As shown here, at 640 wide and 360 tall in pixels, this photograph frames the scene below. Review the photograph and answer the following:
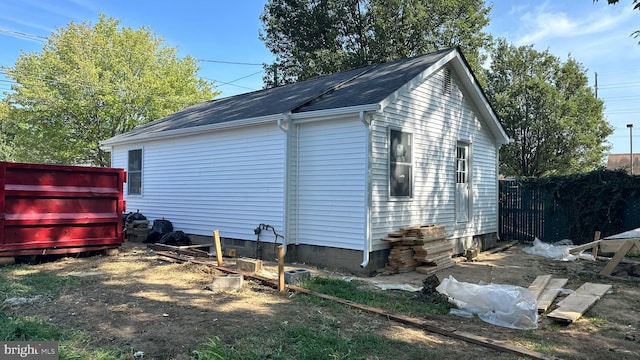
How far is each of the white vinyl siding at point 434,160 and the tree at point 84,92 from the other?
17884 millimetres

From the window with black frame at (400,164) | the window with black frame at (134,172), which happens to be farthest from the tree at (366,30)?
the window with black frame at (400,164)

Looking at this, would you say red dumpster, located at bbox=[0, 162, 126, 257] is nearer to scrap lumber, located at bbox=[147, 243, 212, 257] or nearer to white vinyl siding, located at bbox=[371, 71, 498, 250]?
scrap lumber, located at bbox=[147, 243, 212, 257]

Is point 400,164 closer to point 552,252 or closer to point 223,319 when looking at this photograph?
point 552,252

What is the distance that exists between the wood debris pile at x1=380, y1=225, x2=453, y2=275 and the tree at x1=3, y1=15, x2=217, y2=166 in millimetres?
18804

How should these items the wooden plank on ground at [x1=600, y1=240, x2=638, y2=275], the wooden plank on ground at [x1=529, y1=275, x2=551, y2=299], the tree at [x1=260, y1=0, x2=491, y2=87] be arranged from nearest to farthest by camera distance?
1. the wooden plank on ground at [x1=529, y1=275, x2=551, y2=299]
2. the wooden plank on ground at [x1=600, y1=240, x2=638, y2=275]
3. the tree at [x1=260, y1=0, x2=491, y2=87]

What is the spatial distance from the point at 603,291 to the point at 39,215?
9802mm

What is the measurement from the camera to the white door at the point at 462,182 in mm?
11227

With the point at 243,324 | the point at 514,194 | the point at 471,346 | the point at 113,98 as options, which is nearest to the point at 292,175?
the point at 243,324

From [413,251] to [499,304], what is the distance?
11.3 feet

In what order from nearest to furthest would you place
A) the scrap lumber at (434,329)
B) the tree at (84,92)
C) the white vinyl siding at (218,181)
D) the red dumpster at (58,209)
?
the scrap lumber at (434,329) → the red dumpster at (58,209) → the white vinyl siding at (218,181) → the tree at (84,92)

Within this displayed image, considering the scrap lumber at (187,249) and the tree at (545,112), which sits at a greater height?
the tree at (545,112)

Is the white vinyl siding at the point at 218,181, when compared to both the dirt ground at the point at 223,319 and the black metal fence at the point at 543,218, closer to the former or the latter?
the dirt ground at the point at 223,319

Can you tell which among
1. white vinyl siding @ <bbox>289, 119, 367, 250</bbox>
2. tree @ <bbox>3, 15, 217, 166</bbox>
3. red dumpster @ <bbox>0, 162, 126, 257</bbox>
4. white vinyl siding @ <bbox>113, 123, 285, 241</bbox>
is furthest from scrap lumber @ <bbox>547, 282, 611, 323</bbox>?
Answer: tree @ <bbox>3, 15, 217, 166</bbox>

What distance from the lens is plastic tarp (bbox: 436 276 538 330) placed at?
4.99 m
